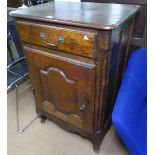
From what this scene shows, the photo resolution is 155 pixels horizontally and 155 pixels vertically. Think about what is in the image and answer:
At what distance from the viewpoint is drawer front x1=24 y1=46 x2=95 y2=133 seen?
0.91 m

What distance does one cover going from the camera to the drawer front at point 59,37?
0.79 metres

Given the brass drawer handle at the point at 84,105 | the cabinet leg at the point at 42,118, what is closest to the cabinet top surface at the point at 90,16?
the brass drawer handle at the point at 84,105

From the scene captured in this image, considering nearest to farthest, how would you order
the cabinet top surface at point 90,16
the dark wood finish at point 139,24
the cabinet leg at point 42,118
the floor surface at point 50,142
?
1. the cabinet top surface at point 90,16
2. the dark wood finish at point 139,24
3. the floor surface at point 50,142
4. the cabinet leg at point 42,118

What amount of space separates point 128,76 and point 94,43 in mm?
307

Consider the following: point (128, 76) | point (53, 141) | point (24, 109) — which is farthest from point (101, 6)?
point (24, 109)

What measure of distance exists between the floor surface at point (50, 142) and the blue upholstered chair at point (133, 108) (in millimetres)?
389

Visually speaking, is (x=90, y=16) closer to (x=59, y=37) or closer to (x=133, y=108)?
(x=59, y=37)

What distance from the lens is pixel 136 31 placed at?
118cm

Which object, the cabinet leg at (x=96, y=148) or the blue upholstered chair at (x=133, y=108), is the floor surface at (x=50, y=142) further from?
the blue upholstered chair at (x=133, y=108)

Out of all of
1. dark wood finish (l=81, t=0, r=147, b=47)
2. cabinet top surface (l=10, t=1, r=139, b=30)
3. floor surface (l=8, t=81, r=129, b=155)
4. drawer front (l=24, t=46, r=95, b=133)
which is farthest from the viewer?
floor surface (l=8, t=81, r=129, b=155)

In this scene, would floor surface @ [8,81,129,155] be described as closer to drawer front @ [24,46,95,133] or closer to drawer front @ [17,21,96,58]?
drawer front @ [24,46,95,133]

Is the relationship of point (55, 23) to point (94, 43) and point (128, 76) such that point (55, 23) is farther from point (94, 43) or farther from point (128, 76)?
point (128, 76)

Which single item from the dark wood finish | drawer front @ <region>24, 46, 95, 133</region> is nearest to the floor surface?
drawer front @ <region>24, 46, 95, 133</region>

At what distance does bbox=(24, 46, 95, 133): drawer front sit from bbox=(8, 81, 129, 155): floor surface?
7.8 inches
